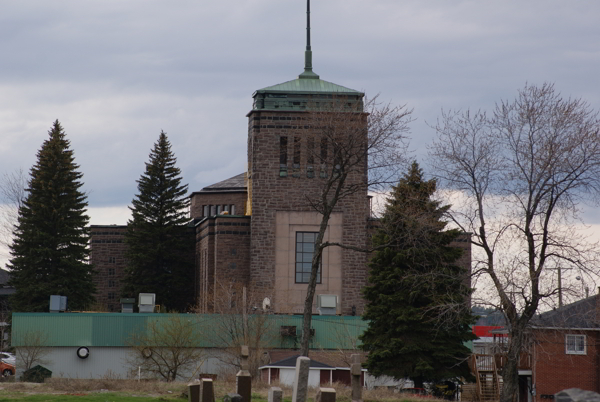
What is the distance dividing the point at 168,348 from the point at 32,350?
7134 mm

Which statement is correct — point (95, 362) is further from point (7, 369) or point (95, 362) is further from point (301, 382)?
point (301, 382)

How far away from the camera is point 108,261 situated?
207ft

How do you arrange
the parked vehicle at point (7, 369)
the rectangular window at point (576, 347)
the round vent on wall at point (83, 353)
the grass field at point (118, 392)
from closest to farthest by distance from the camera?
1. the grass field at point (118, 392)
2. the round vent on wall at point (83, 353)
3. the rectangular window at point (576, 347)
4. the parked vehicle at point (7, 369)

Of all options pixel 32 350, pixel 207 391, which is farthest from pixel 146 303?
pixel 207 391

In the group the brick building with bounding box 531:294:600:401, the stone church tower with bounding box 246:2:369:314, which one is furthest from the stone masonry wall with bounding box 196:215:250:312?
the brick building with bounding box 531:294:600:401

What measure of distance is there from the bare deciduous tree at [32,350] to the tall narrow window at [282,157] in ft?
49.6

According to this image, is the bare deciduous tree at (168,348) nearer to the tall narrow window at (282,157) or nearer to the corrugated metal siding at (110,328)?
the corrugated metal siding at (110,328)

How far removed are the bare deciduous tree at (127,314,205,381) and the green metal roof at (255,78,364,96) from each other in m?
14.8

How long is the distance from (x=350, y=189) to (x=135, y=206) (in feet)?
96.4

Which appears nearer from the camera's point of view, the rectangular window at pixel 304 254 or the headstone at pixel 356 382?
the headstone at pixel 356 382

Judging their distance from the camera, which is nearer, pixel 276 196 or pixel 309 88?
pixel 276 196

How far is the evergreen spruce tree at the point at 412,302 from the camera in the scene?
1312 inches

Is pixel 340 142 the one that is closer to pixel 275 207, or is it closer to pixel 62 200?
pixel 275 207

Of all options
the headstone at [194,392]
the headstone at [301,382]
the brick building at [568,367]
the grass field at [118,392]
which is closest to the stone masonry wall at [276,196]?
the brick building at [568,367]
